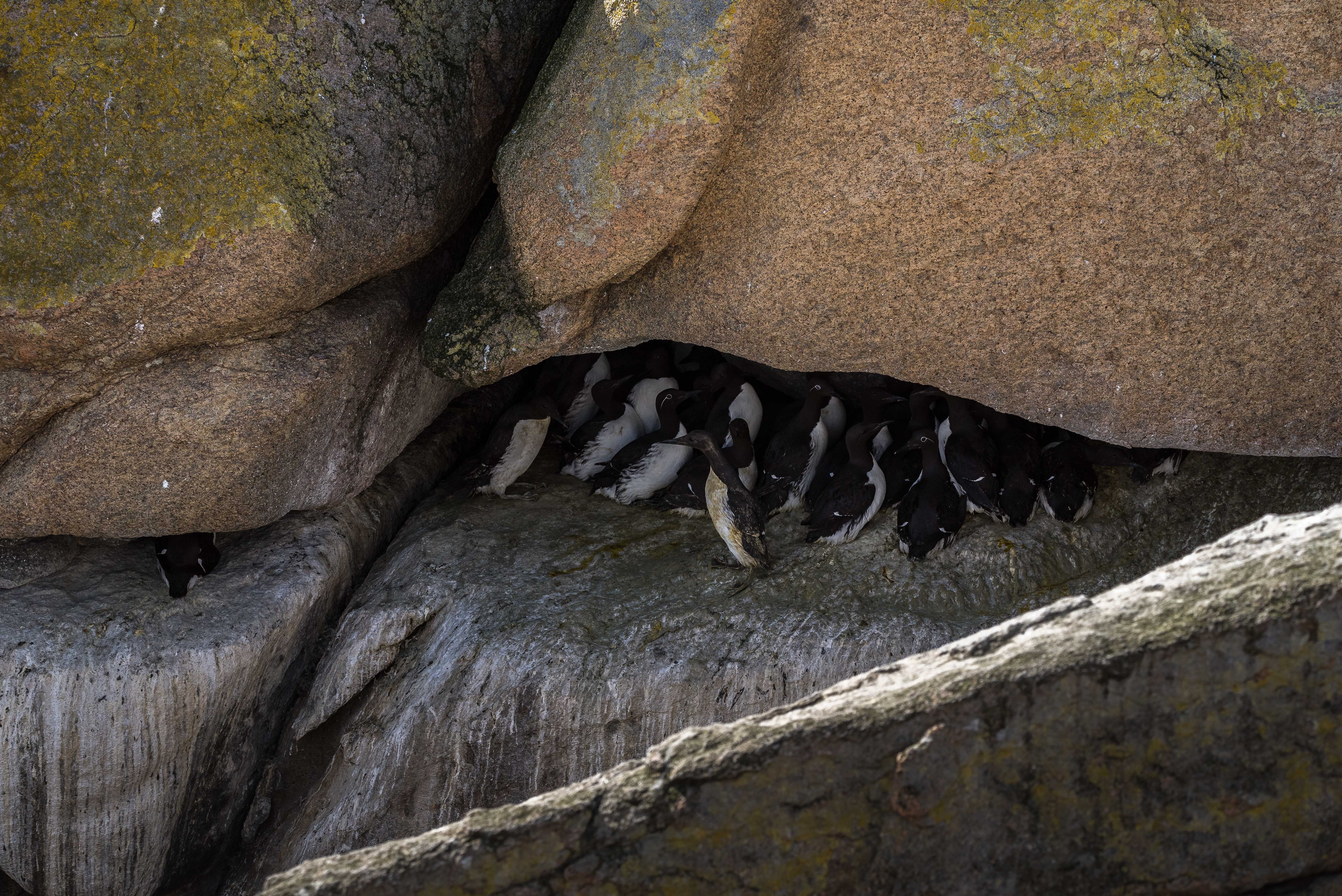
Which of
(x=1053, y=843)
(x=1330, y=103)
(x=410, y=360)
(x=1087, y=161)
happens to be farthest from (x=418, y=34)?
(x=1053, y=843)

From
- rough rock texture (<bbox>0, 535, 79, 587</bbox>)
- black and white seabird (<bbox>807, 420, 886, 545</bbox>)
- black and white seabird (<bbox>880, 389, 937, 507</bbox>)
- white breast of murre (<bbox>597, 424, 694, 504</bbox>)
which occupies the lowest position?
black and white seabird (<bbox>880, 389, 937, 507</bbox>)

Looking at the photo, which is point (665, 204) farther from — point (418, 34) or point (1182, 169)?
point (1182, 169)

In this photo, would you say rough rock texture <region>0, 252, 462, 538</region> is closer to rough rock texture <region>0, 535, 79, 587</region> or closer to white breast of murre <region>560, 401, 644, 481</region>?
rough rock texture <region>0, 535, 79, 587</region>

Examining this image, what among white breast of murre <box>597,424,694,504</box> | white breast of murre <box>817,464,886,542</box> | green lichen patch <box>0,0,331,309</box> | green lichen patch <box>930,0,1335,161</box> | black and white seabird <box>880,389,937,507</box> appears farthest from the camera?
white breast of murre <box>597,424,694,504</box>

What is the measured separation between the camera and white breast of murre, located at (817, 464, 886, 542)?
4180mm

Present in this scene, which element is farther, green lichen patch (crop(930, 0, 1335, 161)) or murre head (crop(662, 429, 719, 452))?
murre head (crop(662, 429, 719, 452))

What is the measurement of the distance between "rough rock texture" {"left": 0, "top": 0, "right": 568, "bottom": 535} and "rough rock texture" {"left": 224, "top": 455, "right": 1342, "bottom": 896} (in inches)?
49.6

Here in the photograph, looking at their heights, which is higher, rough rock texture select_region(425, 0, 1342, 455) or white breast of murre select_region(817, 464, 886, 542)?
rough rock texture select_region(425, 0, 1342, 455)

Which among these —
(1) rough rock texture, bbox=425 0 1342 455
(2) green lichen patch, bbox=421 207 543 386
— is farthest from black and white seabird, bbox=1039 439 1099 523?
(2) green lichen patch, bbox=421 207 543 386

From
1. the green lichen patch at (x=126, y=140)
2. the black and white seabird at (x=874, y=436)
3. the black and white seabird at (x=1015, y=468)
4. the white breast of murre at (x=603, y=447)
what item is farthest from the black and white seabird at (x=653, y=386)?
the green lichen patch at (x=126, y=140)

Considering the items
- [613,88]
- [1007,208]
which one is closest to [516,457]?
[613,88]

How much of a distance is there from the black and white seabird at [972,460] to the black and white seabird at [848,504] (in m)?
0.30

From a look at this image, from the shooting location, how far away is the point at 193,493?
3658 mm

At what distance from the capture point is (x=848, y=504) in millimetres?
4238
